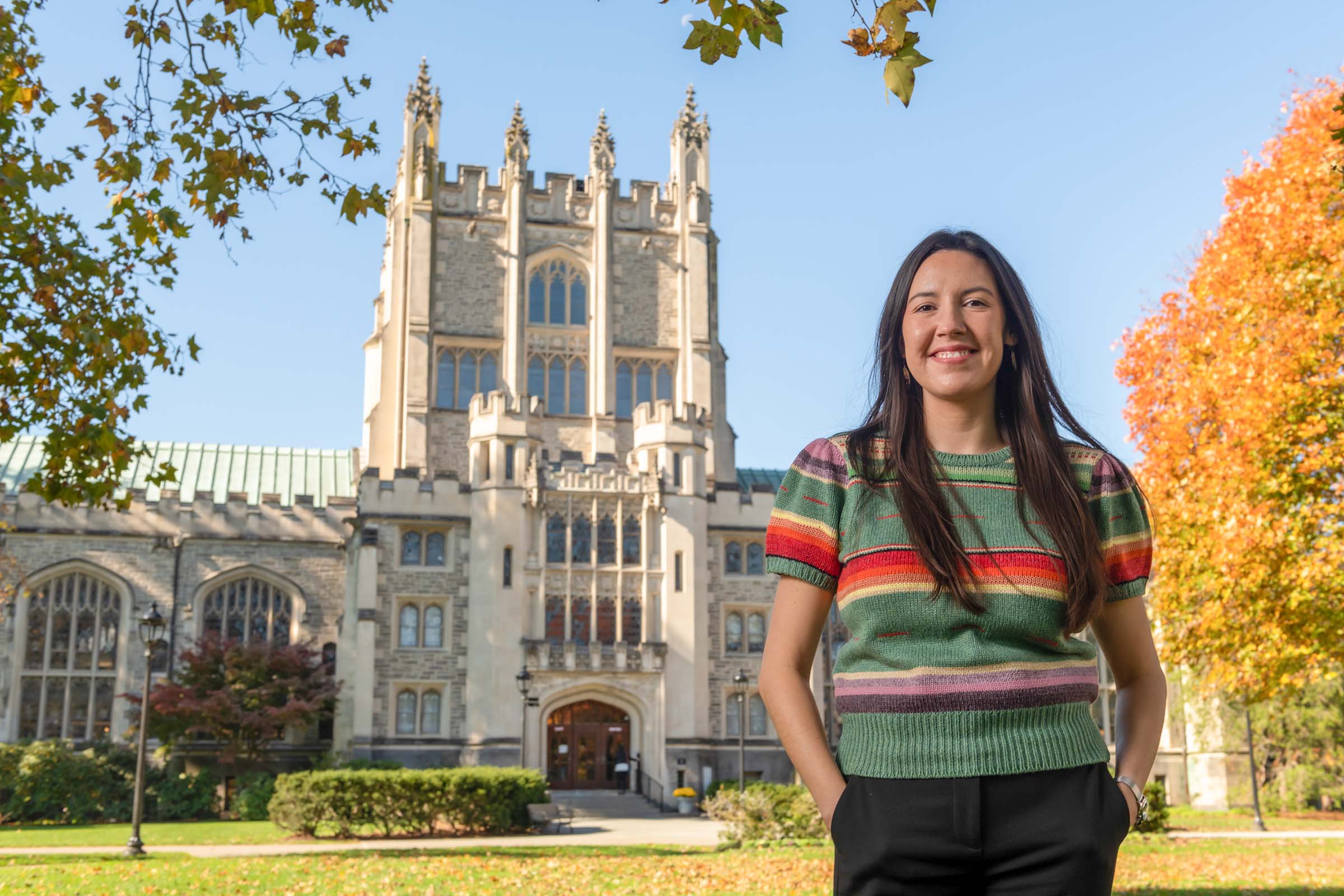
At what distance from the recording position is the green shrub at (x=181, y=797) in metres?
32.2

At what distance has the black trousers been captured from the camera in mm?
2162

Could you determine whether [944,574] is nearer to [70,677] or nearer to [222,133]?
[222,133]

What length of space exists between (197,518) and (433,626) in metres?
8.01

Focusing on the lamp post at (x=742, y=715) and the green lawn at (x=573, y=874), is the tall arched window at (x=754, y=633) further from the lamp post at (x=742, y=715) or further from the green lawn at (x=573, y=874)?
the green lawn at (x=573, y=874)

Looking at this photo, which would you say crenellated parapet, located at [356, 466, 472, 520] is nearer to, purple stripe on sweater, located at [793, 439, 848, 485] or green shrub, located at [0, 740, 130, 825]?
green shrub, located at [0, 740, 130, 825]

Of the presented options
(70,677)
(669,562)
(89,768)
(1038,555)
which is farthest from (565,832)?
(1038,555)

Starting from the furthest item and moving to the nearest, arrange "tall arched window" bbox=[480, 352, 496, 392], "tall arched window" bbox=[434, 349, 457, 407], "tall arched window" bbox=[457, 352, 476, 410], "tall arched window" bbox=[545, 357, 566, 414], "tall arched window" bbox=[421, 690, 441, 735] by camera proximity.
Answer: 1. "tall arched window" bbox=[545, 357, 566, 414]
2. "tall arched window" bbox=[480, 352, 496, 392]
3. "tall arched window" bbox=[457, 352, 476, 410]
4. "tall arched window" bbox=[434, 349, 457, 407]
5. "tall arched window" bbox=[421, 690, 441, 735]

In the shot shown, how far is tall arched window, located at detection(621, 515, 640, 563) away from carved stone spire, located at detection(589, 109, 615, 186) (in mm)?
11913

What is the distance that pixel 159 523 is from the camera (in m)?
37.5

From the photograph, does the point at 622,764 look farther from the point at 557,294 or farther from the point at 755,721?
the point at 557,294

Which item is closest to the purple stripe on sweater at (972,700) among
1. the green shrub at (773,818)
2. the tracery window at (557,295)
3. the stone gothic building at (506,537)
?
the green shrub at (773,818)

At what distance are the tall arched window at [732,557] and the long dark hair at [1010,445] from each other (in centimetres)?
3415

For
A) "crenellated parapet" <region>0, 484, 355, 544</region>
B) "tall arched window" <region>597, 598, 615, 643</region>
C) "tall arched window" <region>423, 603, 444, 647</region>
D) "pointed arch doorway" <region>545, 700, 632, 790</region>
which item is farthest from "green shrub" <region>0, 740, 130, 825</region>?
"tall arched window" <region>597, 598, 615, 643</region>

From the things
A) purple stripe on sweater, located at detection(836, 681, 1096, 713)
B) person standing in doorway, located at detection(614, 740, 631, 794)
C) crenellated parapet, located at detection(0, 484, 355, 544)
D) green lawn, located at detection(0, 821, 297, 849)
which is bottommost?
green lawn, located at detection(0, 821, 297, 849)
